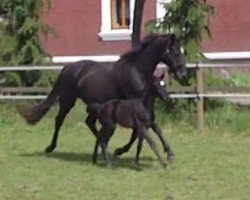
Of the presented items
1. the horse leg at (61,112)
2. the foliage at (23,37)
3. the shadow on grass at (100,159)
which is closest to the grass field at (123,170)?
the shadow on grass at (100,159)

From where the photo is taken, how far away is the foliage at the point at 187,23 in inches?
666

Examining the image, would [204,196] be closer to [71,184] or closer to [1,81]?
[71,184]

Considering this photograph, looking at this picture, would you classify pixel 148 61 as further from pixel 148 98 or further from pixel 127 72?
pixel 148 98

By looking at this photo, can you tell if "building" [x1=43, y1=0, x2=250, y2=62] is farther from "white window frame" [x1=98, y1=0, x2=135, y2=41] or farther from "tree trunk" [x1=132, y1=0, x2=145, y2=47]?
"tree trunk" [x1=132, y1=0, x2=145, y2=47]

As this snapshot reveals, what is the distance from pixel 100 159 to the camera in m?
12.7

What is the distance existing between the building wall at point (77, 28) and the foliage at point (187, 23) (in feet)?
30.7

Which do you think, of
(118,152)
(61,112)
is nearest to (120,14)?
(61,112)

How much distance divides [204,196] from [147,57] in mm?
2671

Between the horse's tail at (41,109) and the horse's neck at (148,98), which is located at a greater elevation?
the horse's neck at (148,98)

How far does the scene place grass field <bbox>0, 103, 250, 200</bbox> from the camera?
10070mm

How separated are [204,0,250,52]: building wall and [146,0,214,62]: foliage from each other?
7.59 metres

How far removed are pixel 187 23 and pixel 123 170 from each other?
19.7 feet

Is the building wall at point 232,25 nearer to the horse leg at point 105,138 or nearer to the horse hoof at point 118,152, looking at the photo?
the horse hoof at point 118,152

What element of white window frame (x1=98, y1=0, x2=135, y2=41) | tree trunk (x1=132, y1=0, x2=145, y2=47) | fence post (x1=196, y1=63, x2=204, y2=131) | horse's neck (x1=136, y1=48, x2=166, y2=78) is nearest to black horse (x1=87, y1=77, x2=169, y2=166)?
horse's neck (x1=136, y1=48, x2=166, y2=78)
